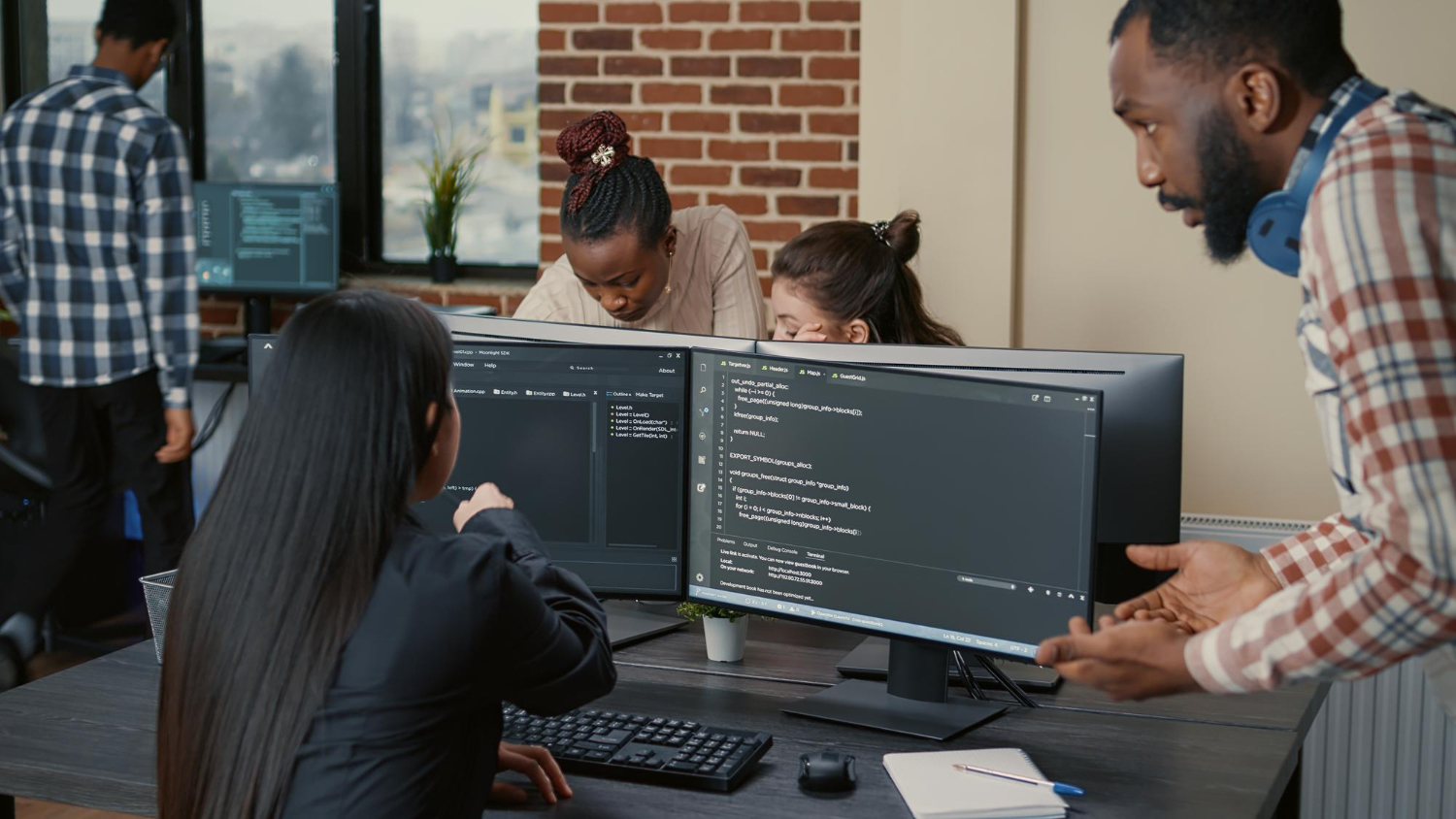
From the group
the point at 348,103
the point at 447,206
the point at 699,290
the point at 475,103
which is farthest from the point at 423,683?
the point at 348,103

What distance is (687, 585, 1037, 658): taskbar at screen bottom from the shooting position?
154 cm

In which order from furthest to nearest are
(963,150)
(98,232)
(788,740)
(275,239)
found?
(275,239) → (98,232) → (963,150) → (788,740)

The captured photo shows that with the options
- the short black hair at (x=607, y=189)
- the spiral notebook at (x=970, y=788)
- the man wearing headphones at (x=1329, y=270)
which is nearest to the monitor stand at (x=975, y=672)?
the spiral notebook at (x=970, y=788)

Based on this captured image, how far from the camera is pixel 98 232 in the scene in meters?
3.36

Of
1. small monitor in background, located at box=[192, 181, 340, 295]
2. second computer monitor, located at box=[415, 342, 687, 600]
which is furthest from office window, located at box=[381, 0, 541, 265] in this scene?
second computer monitor, located at box=[415, 342, 687, 600]

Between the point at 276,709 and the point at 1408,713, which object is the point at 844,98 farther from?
the point at 276,709

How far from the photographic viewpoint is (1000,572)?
154cm

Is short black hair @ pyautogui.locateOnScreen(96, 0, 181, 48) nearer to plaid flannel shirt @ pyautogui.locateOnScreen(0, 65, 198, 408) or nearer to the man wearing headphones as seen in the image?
plaid flannel shirt @ pyautogui.locateOnScreen(0, 65, 198, 408)

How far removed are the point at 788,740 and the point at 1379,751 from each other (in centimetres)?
159

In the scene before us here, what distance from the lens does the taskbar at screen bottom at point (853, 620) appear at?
1545 millimetres

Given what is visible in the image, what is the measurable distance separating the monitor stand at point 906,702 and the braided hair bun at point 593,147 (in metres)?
1.19

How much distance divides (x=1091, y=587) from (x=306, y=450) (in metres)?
0.85

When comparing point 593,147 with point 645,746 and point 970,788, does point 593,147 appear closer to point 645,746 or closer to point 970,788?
point 645,746

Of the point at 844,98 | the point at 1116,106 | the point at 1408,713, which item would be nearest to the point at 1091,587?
the point at 1116,106
